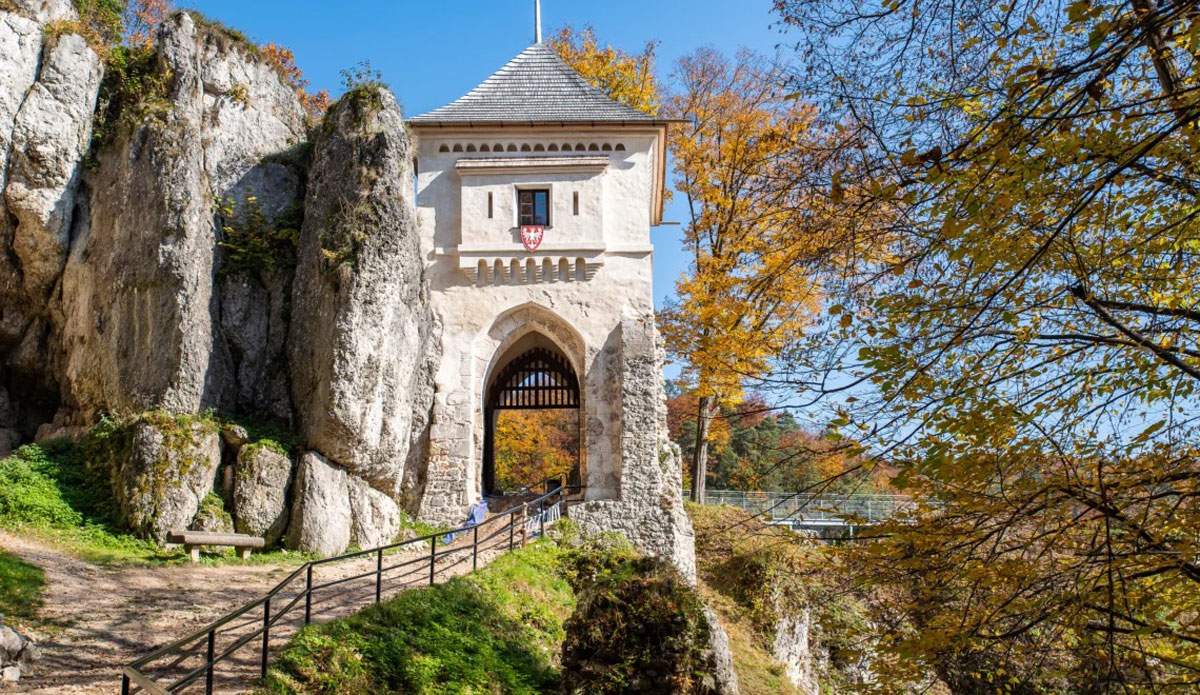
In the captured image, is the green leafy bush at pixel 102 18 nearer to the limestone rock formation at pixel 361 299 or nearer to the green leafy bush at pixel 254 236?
the green leafy bush at pixel 254 236

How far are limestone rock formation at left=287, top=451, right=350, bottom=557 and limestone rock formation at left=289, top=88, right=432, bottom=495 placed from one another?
41cm

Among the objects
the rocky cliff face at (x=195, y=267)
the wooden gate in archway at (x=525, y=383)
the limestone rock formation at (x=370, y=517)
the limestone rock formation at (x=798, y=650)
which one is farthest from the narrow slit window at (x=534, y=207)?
the limestone rock formation at (x=798, y=650)

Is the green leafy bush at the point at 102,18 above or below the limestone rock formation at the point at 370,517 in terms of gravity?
above

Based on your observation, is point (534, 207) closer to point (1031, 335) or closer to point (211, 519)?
point (211, 519)

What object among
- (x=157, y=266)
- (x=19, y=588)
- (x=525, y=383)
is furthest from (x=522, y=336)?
(x=19, y=588)

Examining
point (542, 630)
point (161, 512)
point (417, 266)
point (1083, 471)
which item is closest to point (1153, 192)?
point (1083, 471)

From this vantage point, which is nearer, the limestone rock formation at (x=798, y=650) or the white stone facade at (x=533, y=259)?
the limestone rock formation at (x=798, y=650)

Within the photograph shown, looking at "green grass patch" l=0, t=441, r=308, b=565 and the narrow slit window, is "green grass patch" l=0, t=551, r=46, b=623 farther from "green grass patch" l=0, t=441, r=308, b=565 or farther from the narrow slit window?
the narrow slit window

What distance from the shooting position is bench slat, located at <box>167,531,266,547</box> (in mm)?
11953

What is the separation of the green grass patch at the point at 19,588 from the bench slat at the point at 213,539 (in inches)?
77.2

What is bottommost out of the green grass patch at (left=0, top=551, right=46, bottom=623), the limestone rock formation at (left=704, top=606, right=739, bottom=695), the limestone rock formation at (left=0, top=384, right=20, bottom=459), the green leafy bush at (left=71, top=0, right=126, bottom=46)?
the limestone rock formation at (left=704, top=606, right=739, bottom=695)

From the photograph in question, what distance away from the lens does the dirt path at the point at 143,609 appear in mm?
7566

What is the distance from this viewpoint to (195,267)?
49.1ft

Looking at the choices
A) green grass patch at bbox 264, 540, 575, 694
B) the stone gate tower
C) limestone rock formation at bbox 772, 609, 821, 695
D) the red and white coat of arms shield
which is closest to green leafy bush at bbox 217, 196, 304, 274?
the stone gate tower
